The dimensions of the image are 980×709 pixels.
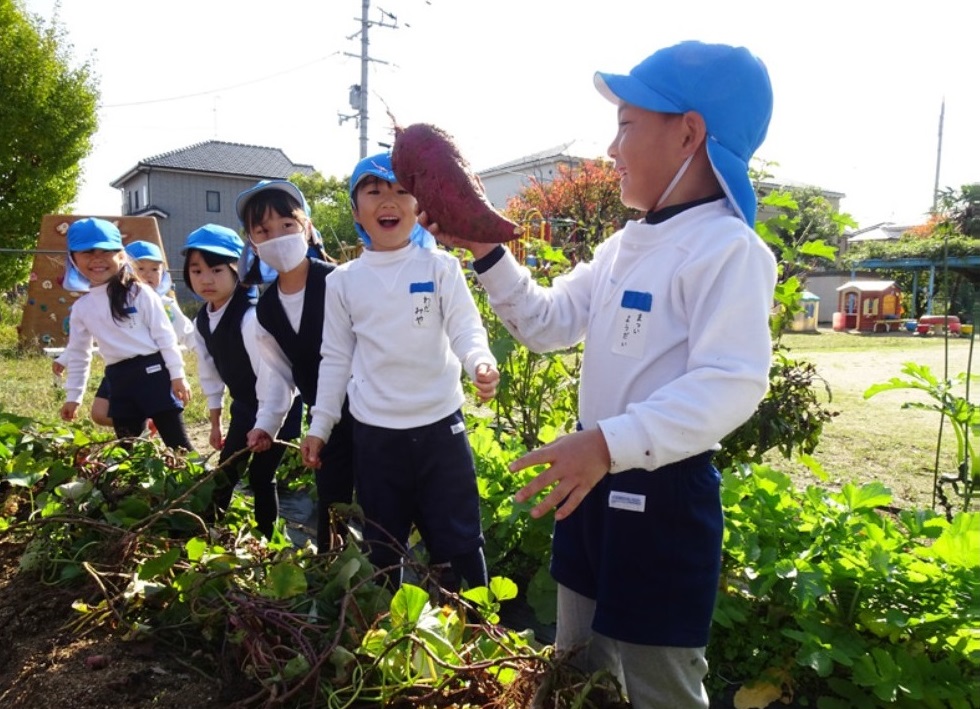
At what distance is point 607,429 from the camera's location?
1114 millimetres

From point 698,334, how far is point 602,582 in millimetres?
495

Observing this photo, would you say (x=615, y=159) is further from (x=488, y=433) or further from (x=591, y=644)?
(x=488, y=433)

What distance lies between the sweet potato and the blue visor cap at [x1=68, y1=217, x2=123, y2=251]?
278 cm

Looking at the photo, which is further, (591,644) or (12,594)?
(12,594)

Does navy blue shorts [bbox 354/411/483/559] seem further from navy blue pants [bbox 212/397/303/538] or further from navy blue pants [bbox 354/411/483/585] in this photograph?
navy blue pants [bbox 212/397/303/538]

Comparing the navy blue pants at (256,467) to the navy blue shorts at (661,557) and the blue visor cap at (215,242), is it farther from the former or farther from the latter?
the navy blue shorts at (661,557)

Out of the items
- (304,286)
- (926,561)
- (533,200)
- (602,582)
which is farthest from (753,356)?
(533,200)

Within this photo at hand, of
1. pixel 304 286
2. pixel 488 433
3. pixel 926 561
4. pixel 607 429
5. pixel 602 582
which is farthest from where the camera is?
pixel 488 433

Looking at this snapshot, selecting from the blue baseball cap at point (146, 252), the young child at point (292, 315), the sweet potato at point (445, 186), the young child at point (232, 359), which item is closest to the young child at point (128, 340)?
the young child at point (232, 359)

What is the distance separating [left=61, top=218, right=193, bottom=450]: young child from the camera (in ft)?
12.6

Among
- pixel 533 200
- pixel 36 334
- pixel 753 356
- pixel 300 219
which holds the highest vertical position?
pixel 533 200

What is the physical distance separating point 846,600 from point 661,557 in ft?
3.01

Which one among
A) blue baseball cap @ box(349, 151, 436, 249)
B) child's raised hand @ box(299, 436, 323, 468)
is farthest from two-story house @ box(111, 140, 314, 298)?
child's raised hand @ box(299, 436, 323, 468)

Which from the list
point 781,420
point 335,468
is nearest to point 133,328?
point 335,468
